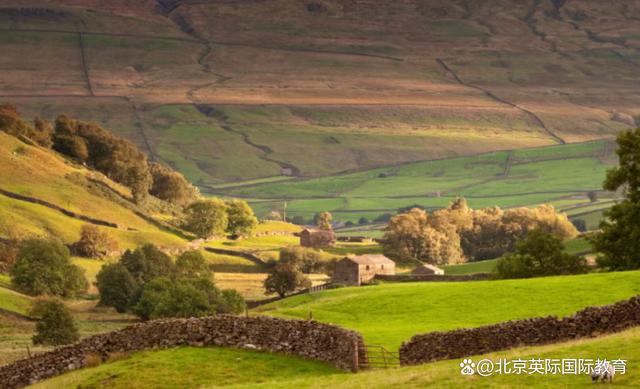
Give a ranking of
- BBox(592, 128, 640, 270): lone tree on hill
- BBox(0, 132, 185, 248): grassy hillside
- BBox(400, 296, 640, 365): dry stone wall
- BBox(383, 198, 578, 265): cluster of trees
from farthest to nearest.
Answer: BBox(383, 198, 578, 265): cluster of trees
BBox(0, 132, 185, 248): grassy hillside
BBox(592, 128, 640, 270): lone tree on hill
BBox(400, 296, 640, 365): dry stone wall

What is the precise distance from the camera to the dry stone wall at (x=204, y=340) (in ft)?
115

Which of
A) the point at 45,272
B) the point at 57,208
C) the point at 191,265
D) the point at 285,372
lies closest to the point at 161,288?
the point at 45,272

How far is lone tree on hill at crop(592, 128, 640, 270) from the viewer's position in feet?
216

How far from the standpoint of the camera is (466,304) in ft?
172

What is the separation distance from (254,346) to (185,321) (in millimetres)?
2292

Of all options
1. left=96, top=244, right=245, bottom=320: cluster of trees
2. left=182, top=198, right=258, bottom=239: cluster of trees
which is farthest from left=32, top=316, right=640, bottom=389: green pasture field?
left=182, top=198, right=258, bottom=239: cluster of trees

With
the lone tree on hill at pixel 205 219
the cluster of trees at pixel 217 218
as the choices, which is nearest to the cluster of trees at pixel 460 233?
the cluster of trees at pixel 217 218

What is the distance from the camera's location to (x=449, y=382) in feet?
91.7

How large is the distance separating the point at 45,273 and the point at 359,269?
40.0 meters

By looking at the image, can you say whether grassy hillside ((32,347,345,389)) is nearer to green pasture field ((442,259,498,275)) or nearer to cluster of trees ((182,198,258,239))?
green pasture field ((442,259,498,275))

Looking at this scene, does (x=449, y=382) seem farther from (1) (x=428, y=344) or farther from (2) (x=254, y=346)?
(2) (x=254, y=346)

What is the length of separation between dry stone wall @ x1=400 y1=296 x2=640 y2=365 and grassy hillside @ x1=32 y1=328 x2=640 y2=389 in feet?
3.93

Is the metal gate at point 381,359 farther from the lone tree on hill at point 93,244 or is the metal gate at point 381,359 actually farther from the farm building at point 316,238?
the farm building at point 316,238

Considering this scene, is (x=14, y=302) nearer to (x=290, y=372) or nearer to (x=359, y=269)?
(x=359, y=269)
